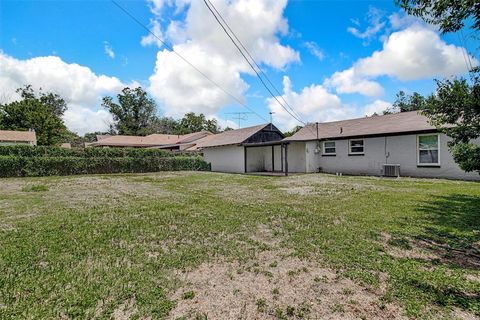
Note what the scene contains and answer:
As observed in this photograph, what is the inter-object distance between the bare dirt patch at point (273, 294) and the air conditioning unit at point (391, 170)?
12.8m

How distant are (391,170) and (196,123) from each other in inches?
1901

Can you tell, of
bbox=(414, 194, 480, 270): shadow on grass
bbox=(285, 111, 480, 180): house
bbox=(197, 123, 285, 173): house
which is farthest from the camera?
bbox=(197, 123, 285, 173): house

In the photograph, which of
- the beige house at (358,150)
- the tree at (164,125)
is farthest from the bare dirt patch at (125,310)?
the tree at (164,125)

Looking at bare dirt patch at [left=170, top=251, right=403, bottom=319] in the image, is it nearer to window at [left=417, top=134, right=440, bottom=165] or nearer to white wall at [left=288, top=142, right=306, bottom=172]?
window at [left=417, top=134, right=440, bottom=165]

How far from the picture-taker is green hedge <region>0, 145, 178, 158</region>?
706 inches

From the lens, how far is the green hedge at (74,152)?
17.9 m

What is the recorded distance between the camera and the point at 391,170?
564 inches

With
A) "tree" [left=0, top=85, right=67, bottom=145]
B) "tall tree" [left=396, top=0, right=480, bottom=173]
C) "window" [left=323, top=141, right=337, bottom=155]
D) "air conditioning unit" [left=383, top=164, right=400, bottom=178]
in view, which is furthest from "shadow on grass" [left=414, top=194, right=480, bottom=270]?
"tree" [left=0, top=85, right=67, bottom=145]

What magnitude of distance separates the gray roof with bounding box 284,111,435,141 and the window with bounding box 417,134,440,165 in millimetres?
596

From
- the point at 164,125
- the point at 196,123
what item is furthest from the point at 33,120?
the point at 196,123

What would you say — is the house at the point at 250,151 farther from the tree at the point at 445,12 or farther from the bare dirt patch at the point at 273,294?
the bare dirt patch at the point at 273,294

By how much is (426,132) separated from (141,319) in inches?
581

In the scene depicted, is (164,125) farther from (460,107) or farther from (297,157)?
(460,107)

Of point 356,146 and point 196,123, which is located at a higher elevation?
point 196,123
